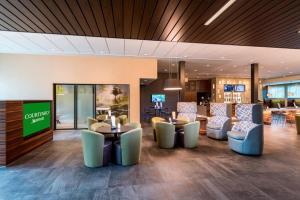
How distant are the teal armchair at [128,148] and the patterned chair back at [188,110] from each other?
408 centimetres

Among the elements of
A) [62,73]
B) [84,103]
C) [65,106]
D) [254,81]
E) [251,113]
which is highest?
[62,73]

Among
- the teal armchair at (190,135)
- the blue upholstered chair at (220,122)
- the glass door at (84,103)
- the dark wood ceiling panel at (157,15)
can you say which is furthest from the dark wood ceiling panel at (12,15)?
the blue upholstered chair at (220,122)

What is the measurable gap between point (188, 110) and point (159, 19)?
5556 millimetres


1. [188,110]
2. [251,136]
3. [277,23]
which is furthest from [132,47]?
[251,136]

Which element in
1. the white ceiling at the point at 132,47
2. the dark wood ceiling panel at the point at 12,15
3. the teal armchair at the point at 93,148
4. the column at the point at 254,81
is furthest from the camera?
the column at the point at 254,81

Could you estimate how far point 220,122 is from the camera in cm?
739

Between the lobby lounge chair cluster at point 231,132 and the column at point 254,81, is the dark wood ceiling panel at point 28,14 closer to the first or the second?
the lobby lounge chair cluster at point 231,132

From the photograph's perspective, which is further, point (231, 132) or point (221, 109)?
point (221, 109)

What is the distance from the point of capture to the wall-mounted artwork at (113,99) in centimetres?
979

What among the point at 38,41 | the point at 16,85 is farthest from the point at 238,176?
the point at 16,85

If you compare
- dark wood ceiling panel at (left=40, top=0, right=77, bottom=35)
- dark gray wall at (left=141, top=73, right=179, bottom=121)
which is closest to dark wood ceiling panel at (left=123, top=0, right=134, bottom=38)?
dark wood ceiling panel at (left=40, top=0, right=77, bottom=35)

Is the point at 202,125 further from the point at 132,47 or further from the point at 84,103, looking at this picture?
the point at 84,103

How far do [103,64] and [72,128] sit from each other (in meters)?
3.52

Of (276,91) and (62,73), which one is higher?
(62,73)
